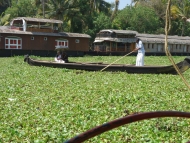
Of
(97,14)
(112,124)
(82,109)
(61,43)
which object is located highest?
(97,14)

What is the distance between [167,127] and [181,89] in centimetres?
438

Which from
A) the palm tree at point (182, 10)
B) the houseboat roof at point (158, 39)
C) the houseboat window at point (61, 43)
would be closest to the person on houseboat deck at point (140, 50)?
the houseboat window at point (61, 43)

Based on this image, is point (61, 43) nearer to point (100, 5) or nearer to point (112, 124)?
point (100, 5)

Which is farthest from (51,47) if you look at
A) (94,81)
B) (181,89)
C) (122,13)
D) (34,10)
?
(181,89)

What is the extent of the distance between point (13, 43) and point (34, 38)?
7.15 ft

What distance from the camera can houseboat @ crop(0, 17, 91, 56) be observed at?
3161 centimetres

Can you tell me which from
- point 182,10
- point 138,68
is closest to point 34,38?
point 182,10

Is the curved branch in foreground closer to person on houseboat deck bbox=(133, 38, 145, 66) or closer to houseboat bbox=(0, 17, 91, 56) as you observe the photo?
person on houseboat deck bbox=(133, 38, 145, 66)

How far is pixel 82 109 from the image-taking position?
6543 mm

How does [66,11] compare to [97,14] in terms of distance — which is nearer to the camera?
[66,11]

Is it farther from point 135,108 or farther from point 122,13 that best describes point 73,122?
point 122,13

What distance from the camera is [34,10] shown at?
45.3 m

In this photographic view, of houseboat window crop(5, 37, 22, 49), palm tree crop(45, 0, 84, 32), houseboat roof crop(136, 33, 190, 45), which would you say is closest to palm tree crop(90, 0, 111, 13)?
palm tree crop(45, 0, 84, 32)

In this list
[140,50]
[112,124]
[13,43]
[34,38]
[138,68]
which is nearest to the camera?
[112,124]
